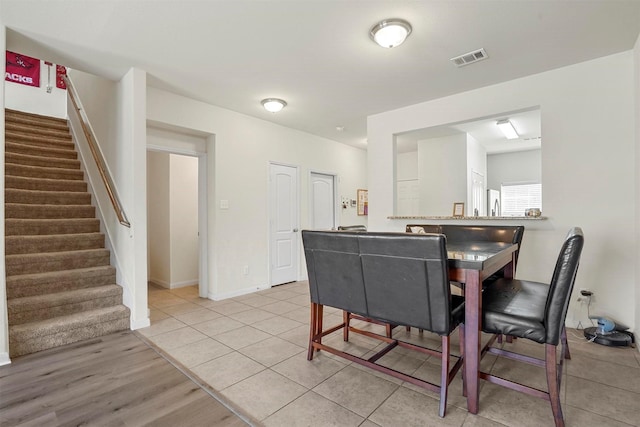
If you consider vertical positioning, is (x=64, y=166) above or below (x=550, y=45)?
below

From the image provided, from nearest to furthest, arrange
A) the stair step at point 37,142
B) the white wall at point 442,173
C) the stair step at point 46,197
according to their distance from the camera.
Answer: the stair step at point 46,197 → the stair step at point 37,142 → the white wall at point 442,173

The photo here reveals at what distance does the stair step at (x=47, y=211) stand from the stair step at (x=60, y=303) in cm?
129

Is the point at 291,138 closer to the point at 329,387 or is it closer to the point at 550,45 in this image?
the point at 550,45

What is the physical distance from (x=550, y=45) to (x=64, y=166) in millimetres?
6116

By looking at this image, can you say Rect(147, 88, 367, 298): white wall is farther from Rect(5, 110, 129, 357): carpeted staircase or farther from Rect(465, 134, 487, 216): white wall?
Rect(465, 134, 487, 216): white wall

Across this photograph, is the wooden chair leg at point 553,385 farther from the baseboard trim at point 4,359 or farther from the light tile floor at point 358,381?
the baseboard trim at point 4,359

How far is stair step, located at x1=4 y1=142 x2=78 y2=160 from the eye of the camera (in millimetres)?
4254

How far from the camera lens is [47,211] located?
3.79 metres

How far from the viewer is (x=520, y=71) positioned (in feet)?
10.2

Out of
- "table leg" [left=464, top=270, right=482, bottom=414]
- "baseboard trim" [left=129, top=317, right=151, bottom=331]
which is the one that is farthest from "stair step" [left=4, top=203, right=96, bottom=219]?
"table leg" [left=464, top=270, right=482, bottom=414]

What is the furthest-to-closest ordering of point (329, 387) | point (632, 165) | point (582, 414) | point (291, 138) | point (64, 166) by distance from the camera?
point (291, 138), point (64, 166), point (632, 165), point (329, 387), point (582, 414)

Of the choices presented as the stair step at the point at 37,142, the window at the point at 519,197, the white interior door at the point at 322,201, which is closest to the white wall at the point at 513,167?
the window at the point at 519,197

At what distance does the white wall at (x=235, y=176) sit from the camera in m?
3.86

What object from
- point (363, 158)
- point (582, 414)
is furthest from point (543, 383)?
point (363, 158)
